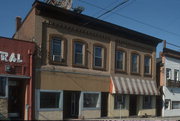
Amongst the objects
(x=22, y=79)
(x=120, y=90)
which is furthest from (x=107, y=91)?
(x=22, y=79)

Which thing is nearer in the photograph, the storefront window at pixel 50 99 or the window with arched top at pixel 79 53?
the storefront window at pixel 50 99

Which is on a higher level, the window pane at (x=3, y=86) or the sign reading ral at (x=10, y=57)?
the sign reading ral at (x=10, y=57)

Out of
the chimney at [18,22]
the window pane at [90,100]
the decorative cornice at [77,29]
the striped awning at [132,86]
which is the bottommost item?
the window pane at [90,100]

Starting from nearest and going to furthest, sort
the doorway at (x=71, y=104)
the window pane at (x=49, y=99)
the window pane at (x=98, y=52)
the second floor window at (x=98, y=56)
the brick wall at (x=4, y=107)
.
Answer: the brick wall at (x=4, y=107) → the window pane at (x=49, y=99) → the doorway at (x=71, y=104) → the second floor window at (x=98, y=56) → the window pane at (x=98, y=52)

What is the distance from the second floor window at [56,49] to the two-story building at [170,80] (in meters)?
13.6

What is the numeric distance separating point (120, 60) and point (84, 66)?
4434mm

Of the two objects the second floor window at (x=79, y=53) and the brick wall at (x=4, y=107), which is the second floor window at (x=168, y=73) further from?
the brick wall at (x=4, y=107)

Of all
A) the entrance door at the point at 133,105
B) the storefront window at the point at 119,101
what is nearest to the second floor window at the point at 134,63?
the entrance door at the point at 133,105

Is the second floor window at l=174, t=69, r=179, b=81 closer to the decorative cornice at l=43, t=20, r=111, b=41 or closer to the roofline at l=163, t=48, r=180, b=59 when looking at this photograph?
the roofline at l=163, t=48, r=180, b=59

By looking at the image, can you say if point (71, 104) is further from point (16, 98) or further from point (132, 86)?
point (132, 86)

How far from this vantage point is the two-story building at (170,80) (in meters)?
28.6

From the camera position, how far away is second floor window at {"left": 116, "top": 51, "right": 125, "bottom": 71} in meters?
23.7

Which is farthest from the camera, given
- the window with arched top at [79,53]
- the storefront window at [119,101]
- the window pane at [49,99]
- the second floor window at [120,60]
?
the second floor window at [120,60]

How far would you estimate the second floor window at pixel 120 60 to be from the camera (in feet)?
77.6
